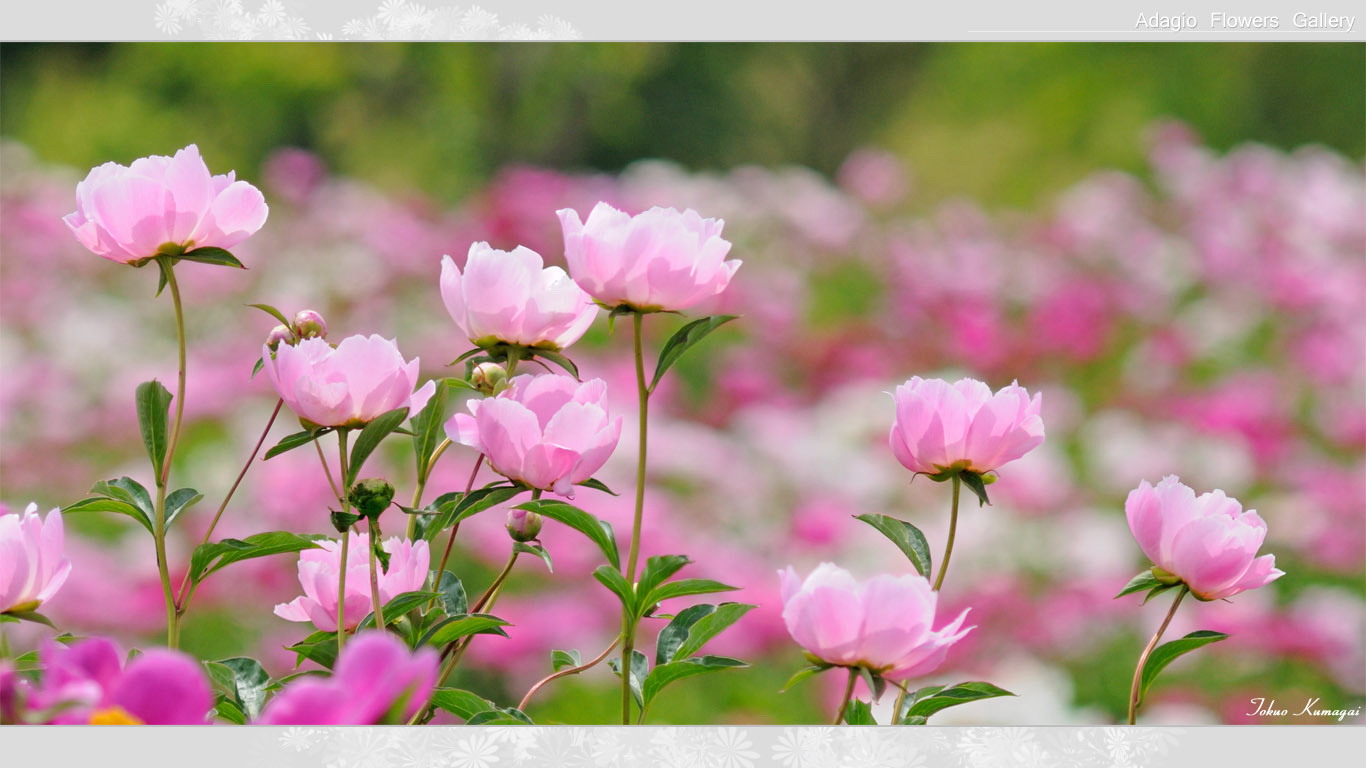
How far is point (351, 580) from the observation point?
1.26ft

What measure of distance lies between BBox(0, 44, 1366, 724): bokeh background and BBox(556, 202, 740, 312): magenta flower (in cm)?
58

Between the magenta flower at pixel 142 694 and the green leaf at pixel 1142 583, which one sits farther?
the green leaf at pixel 1142 583

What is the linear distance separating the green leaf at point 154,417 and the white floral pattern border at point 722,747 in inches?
4.1

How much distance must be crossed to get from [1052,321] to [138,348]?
150 centimetres

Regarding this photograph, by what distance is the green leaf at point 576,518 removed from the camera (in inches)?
13.3

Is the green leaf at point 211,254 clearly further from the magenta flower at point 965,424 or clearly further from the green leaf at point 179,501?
the magenta flower at point 965,424

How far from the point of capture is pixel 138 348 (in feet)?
6.60

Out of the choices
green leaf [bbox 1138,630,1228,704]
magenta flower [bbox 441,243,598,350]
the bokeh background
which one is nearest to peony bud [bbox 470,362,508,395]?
magenta flower [bbox 441,243,598,350]

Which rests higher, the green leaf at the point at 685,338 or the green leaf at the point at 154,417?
the green leaf at the point at 685,338

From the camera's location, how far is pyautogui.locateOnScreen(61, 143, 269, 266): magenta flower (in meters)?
0.36
